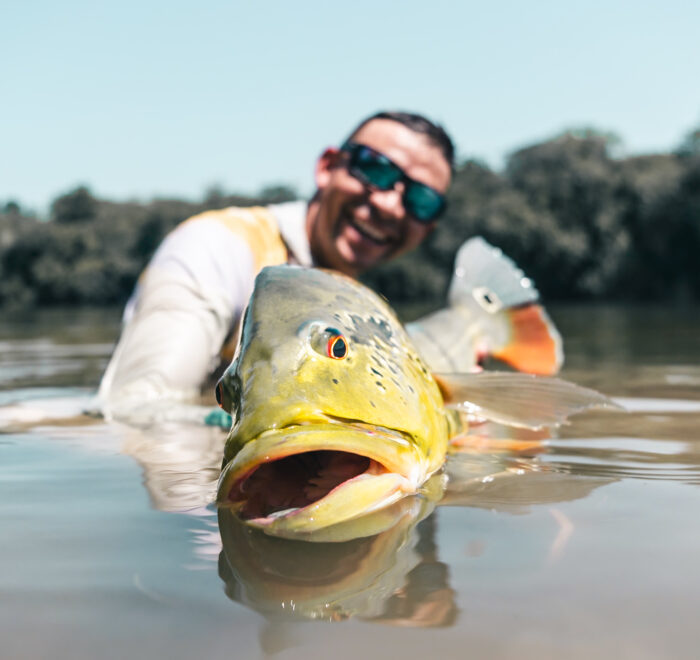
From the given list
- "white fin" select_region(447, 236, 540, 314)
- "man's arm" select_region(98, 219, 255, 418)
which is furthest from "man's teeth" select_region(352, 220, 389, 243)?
"man's arm" select_region(98, 219, 255, 418)

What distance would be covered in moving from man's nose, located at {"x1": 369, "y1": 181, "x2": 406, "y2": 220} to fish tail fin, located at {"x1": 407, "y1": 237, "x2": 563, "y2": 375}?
0.55 m

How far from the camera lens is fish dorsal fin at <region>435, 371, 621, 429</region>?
256 centimetres

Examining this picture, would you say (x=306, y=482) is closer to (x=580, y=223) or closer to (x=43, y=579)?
(x=43, y=579)

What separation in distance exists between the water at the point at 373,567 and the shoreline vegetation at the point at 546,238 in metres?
34.3

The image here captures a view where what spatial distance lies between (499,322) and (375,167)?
3.68 ft

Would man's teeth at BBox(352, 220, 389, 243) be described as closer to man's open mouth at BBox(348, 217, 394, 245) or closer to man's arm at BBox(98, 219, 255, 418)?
man's open mouth at BBox(348, 217, 394, 245)

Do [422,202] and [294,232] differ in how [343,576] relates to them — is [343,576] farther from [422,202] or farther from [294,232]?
[422,202]

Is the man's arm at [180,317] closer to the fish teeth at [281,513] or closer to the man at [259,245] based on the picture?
the man at [259,245]

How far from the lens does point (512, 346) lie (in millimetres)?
4387

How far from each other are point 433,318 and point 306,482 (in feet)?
9.08

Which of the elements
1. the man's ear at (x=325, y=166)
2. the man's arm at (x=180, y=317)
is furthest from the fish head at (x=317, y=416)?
the man's ear at (x=325, y=166)

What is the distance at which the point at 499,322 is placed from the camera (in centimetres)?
439

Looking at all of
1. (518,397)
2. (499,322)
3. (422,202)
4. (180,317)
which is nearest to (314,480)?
(518,397)

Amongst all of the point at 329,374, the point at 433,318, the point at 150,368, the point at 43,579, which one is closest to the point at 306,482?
the point at 329,374
